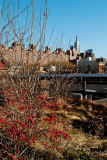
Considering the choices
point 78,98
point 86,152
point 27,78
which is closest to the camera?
point 86,152

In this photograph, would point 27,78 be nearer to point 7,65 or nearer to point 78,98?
point 7,65

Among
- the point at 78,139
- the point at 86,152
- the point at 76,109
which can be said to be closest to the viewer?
the point at 86,152

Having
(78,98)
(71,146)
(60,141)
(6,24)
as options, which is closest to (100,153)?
(71,146)

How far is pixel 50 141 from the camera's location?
351 centimetres

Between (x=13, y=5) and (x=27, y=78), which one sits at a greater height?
(x=13, y=5)

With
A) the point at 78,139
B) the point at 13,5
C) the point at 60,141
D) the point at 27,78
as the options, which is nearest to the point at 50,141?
the point at 60,141

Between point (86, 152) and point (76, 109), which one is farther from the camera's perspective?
point (76, 109)

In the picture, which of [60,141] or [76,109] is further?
[76,109]

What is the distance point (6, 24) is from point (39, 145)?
247 centimetres

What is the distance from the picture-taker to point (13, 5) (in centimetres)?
327

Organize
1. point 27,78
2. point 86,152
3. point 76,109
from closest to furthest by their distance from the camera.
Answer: point 86,152, point 27,78, point 76,109

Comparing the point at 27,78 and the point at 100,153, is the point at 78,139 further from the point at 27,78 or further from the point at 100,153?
the point at 27,78

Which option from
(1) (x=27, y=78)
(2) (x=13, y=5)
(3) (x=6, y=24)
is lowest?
(1) (x=27, y=78)

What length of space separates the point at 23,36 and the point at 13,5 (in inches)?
28.3
